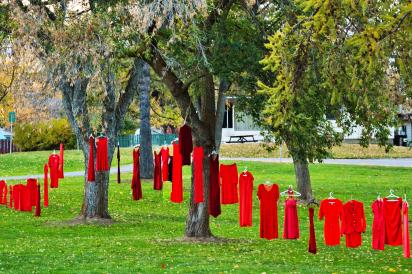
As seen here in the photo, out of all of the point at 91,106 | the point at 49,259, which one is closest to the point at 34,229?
the point at 91,106

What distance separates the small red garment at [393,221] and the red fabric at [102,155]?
992cm

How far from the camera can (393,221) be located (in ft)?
53.6

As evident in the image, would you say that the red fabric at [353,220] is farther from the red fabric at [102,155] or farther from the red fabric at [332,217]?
the red fabric at [102,155]

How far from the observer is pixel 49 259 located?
59.6 feet

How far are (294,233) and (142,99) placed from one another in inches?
1046

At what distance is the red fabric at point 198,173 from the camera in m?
20.2

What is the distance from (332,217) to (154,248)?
168 inches

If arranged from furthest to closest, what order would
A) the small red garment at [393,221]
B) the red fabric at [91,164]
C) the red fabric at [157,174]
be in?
the red fabric at [157,174] < the red fabric at [91,164] < the small red garment at [393,221]

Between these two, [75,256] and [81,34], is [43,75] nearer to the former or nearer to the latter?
[81,34]

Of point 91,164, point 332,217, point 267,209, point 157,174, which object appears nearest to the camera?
point 332,217

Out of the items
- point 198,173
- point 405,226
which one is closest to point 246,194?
point 198,173

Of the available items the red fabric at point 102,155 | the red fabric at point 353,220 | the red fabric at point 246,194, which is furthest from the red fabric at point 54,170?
the red fabric at point 353,220

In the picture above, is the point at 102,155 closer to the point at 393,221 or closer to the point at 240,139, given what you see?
the point at 393,221

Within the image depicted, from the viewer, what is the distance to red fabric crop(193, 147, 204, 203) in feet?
66.4
